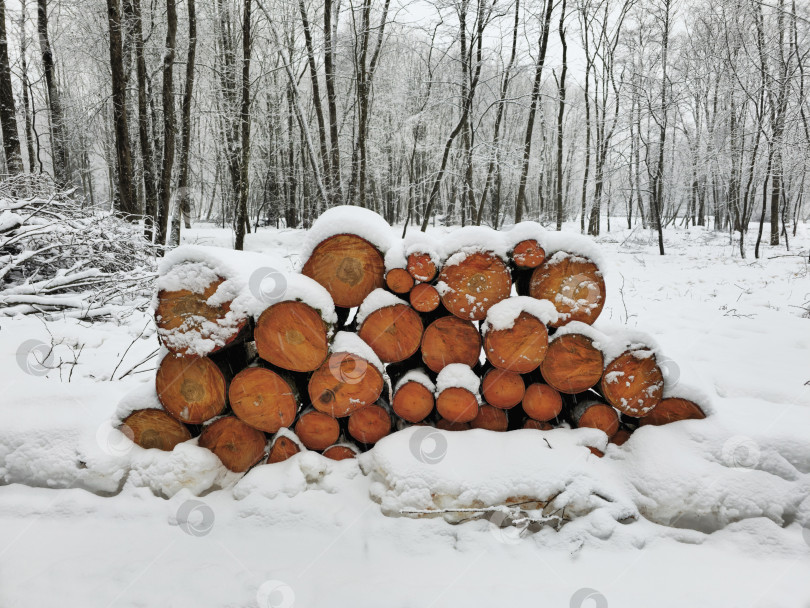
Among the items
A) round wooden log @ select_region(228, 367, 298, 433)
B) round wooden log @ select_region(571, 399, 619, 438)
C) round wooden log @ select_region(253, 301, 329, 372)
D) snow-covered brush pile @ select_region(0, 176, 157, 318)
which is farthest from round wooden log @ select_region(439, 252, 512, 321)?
snow-covered brush pile @ select_region(0, 176, 157, 318)

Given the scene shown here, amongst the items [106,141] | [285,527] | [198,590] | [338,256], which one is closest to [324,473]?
[285,527]

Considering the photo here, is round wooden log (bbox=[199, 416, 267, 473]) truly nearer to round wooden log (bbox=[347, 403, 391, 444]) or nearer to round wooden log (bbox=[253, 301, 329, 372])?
round wooden log (bbox=[253, 301, 329, 372])

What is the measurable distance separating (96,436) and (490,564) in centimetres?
188

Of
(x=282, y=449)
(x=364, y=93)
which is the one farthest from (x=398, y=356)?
(x=364, y=93)

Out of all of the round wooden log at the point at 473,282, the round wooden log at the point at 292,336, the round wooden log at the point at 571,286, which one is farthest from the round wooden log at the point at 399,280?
the round wooden log at the point at 571,286

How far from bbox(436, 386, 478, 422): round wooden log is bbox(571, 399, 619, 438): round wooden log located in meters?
0.55

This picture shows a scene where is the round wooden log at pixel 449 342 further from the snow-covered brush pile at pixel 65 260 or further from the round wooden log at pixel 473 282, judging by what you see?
the snow-covered brush pile at pixel 65 260

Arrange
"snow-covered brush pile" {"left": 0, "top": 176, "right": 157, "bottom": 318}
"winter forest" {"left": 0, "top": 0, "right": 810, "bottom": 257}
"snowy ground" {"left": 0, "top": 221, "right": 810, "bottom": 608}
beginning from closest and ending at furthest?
"snowy ground" {"left": 0, "top": 221, "right": 810, "bottom": 608} < "snow-covered brush pile" {"left": 0, "top": 176, "right": 157, "bottom": 318} < "winter forest" {"left": 0, "top": 0, "right": 810, "bottom": 257}

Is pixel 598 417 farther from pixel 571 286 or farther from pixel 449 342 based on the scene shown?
pixel 449 342

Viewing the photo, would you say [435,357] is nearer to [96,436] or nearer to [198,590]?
[198,590]

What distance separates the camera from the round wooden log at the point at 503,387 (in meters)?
2.02

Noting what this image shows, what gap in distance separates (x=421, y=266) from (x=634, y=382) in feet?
3.89

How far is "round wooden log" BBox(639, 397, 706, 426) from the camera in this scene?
2.00 m

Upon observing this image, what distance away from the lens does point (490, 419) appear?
6.88ft
